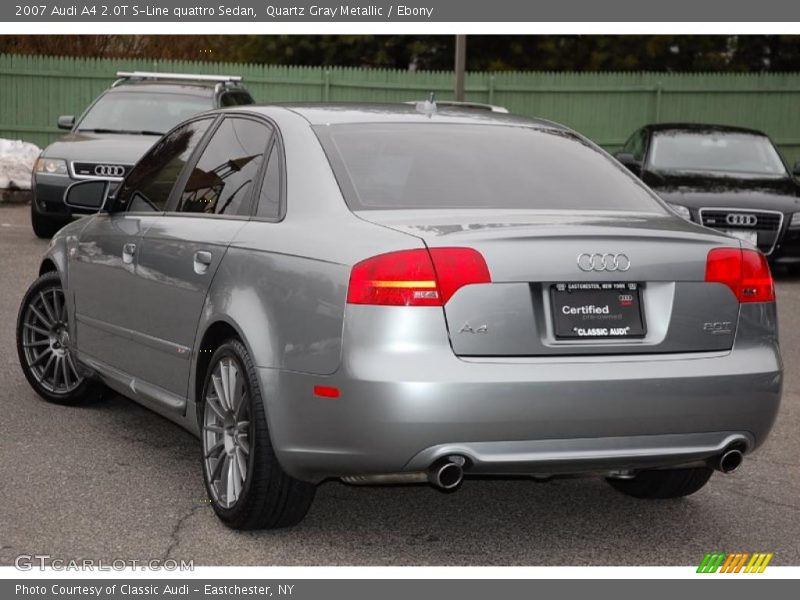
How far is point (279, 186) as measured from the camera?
551 cm

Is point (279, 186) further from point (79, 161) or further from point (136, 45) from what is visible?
point (136, 45)

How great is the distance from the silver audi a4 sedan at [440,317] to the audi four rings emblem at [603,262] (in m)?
0.01

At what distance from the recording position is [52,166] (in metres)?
14.9

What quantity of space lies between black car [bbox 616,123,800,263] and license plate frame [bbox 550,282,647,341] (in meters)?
8.39

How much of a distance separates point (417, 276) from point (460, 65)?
19491 millimetres

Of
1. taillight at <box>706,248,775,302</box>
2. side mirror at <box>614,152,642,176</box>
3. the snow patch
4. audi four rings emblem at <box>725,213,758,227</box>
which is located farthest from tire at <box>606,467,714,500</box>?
the snow patch

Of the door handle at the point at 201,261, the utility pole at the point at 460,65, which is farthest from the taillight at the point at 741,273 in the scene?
the utility pole at the point at 460,65

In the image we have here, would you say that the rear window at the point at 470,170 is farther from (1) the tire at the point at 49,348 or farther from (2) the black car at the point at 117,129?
(2) the black car at the point at 117,129

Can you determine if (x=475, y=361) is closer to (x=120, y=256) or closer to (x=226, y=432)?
(x=226, y=432)

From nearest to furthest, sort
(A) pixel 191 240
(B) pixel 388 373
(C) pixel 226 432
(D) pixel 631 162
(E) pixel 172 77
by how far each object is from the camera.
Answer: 1. (B) pixel 388 373
2. (C) pixel 226 432
3. (A) pixel 191 240
4. (D) pixel 631 162
5. (E) pixel 172 77

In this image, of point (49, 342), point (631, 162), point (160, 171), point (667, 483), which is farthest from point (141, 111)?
point (667, 483)

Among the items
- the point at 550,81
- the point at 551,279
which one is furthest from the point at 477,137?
the point at 550,81

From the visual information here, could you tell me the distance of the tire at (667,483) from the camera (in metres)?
5.95

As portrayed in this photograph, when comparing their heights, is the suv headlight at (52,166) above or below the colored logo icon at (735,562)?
above
